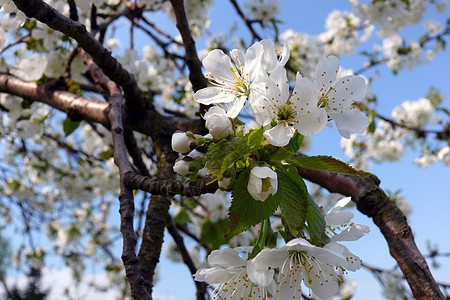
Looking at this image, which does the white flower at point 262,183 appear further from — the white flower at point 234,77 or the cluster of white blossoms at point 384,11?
the cluster of white blossoms at point 384,11

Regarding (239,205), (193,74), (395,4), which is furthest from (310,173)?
(395,4)

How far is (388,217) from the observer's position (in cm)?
129

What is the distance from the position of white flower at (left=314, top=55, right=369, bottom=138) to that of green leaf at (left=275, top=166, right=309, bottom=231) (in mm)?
198

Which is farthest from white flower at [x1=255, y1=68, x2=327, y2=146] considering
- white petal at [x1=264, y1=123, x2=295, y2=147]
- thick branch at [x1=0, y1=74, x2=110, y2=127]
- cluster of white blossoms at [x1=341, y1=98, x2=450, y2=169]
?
cluster of white blossoms at [x1=341, y1=98, x2=450, y2=169]

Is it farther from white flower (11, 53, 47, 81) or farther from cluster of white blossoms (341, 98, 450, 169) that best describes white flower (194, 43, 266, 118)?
cluster of white blossoms (341, 98, 450, 169)

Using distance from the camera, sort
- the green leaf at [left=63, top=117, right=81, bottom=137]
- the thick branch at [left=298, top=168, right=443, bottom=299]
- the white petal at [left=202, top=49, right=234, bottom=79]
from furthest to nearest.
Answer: the green leaf at [left=63, top=117, right=81, bottom=137]
the thick branch at [left=298, top=168, right=443, bottom=299]
the white petal at [left=202, top=49, right=234, bottom=79]

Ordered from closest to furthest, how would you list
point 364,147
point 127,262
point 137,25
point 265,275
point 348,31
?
1. point 265,275
2. point 127,262
3. point 137,25
4. point 348,31
5. point 364,147

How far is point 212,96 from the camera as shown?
0.95 meters

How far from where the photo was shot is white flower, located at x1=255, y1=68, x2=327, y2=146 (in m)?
0.75

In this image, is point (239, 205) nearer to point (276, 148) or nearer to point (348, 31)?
point (276, 148)

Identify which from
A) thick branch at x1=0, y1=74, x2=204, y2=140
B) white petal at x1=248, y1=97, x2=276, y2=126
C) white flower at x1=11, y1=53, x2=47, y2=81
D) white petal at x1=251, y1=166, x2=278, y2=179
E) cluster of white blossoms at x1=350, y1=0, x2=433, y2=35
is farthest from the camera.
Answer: cluster of white blossoms at x1=350, y1=0, x2=433, y2=35

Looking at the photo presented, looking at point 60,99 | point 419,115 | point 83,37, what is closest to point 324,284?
point 83,37

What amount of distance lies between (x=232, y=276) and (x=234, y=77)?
535 millimetres

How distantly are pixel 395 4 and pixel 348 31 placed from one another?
5.53 ft
